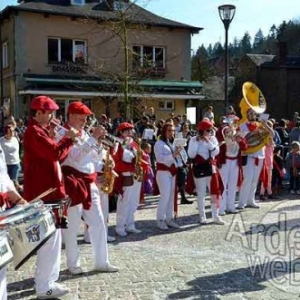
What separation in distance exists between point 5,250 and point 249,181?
26.2ft

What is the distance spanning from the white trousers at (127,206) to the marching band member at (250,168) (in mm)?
2864

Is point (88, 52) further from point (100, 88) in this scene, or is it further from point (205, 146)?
point (205, 146)

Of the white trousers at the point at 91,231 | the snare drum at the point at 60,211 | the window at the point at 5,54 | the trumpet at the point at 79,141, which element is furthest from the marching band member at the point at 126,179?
the window at the point at 5,54

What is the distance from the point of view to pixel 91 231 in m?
6.33

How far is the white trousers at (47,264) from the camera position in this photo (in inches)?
213

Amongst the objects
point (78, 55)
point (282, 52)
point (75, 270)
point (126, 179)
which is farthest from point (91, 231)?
point (282, 52)

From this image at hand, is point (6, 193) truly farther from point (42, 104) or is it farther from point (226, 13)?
point (226, 13)

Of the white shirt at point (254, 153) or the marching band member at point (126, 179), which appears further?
the white shirt at point (254, 153)

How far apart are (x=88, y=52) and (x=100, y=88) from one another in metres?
3.78

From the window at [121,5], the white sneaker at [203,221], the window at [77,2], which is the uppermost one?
the window at [77,2]

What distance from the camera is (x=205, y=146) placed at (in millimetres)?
9445

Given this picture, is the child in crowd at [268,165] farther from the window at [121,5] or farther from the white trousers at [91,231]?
the white trousers at [91,231]

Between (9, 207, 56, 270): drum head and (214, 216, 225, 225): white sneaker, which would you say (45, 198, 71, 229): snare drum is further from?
(214, 216, 225, 225): white sneaker

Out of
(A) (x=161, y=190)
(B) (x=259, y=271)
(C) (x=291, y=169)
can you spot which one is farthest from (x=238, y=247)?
(C) (x=291, y=169)
